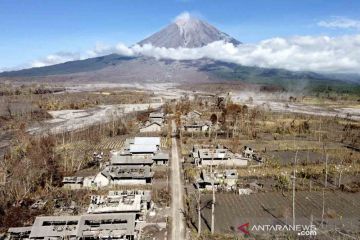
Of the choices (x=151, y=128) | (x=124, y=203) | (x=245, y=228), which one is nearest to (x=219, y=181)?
(x=245, y=228)

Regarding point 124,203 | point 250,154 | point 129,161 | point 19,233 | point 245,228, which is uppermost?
point 129,161

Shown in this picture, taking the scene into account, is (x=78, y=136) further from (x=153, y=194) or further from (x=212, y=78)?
(x=212, y=78)

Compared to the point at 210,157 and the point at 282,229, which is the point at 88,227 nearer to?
the point at 282,229

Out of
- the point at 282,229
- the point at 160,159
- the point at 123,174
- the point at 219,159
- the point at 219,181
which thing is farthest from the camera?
the point at 219,159

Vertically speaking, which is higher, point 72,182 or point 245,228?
point 72,182

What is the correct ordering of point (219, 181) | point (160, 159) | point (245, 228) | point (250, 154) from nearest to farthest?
point (245, 228) < point (219, 181) < point (160, 159) < point (250, 154)

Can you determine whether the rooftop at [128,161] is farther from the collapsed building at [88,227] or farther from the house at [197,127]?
the house at [197,127]
